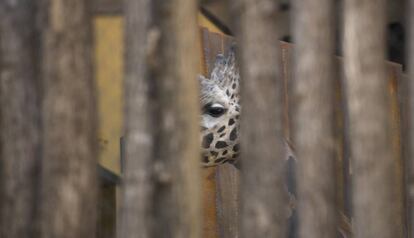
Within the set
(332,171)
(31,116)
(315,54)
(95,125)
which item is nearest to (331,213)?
(332,171)

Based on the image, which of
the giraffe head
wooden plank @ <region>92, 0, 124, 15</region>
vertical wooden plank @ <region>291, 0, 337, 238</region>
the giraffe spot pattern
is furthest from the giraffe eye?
A: vertical wooden plank @ <region>291, 0, 337, 238</region>

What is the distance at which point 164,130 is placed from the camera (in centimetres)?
328

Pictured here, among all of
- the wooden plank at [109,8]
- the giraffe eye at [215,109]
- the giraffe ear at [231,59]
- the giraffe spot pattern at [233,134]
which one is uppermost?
the wooden plank at [109,8]

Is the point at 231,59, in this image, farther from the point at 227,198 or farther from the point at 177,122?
the point at 177,122

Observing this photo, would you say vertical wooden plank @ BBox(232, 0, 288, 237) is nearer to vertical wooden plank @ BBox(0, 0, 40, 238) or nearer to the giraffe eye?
vertical wooden plank @ BBox(0, 0, 40, 238)

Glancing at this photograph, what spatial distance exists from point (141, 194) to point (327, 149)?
623mm

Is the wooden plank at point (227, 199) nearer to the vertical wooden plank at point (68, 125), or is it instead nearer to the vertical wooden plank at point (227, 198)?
the vertical wooden plank at point (227, 198)

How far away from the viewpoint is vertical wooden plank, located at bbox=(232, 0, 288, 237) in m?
3.21

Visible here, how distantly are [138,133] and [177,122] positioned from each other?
139 mm

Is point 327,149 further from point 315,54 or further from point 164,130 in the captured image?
point 164,130

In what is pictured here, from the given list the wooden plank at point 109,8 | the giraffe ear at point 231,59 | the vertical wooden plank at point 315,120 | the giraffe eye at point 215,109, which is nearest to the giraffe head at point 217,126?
the giraffe eye at point 215,109

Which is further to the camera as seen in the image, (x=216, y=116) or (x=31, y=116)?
(x=216, y=116)

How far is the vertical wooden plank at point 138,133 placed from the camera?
10.6ft

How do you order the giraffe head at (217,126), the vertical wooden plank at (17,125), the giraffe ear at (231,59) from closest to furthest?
the vertical wooden plank at (17,125), the giraffe head at (217,126), the giraffe ear at (231,59)
